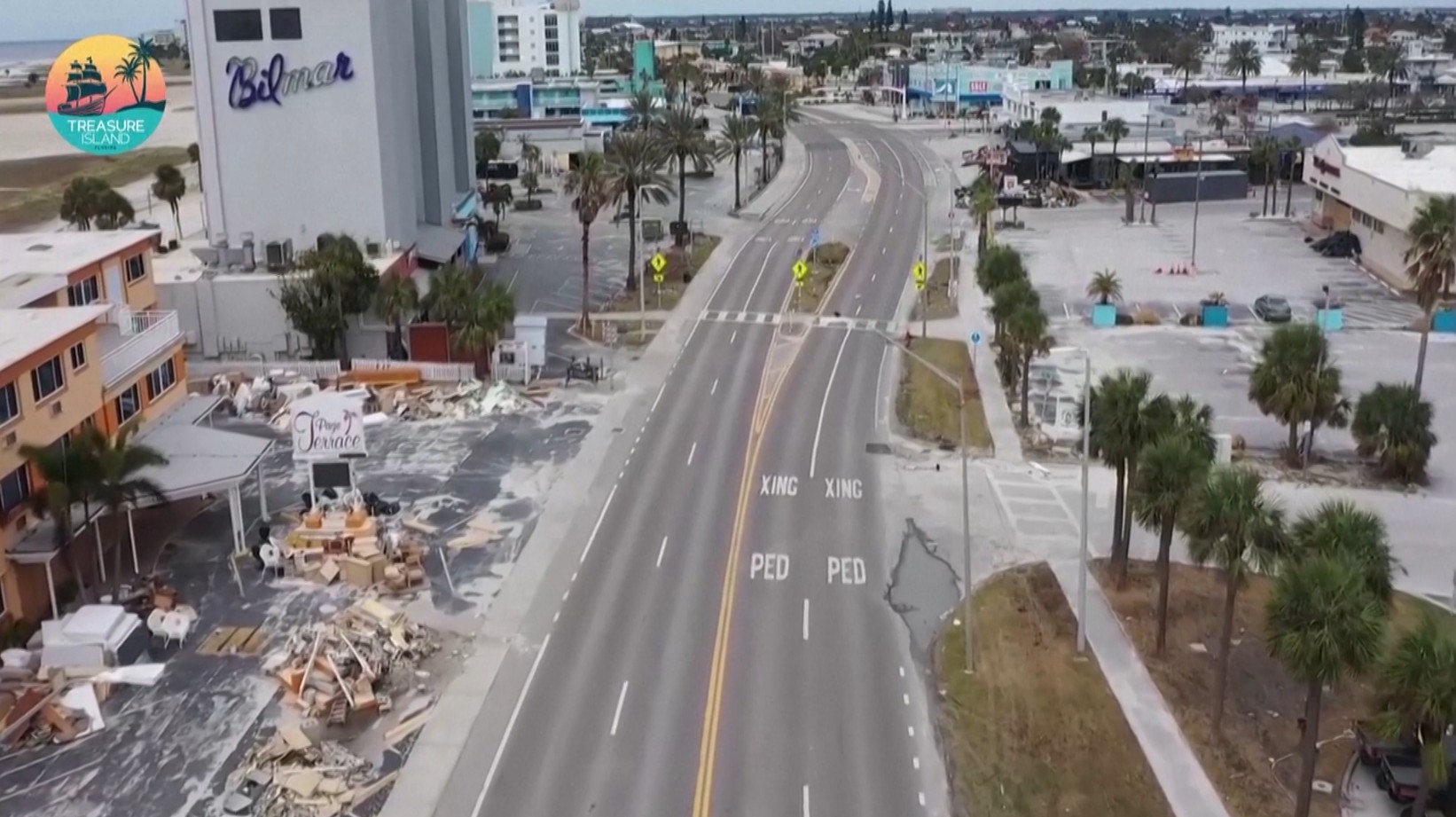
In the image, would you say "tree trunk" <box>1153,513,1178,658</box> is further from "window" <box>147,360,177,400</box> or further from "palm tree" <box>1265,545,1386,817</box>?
"window" <box>147,360,177,400</box>

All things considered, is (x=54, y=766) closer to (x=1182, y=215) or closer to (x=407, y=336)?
(x=407, y=336)

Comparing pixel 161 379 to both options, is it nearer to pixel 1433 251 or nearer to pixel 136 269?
pixel 136 269

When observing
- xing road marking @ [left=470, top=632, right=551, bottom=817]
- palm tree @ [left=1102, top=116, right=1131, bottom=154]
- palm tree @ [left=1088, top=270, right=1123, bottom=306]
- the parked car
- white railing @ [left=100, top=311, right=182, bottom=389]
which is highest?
palm tree @ [left=1102, top=116, right=1131, bottom=154]

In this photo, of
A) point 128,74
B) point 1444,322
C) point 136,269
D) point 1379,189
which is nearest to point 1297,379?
point 1444,322

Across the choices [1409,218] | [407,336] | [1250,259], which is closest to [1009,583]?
[407,336]

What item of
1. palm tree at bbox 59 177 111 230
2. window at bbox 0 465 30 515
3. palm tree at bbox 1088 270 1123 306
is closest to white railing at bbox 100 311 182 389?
window at bbox 0 465 30 515
